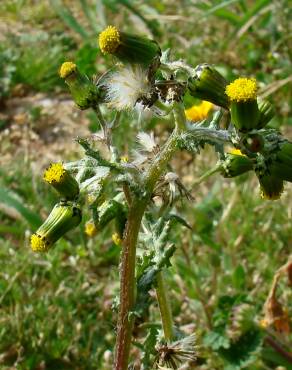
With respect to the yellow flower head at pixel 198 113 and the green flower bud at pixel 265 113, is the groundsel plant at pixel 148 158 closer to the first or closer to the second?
the green flower bud at pixel 265 113

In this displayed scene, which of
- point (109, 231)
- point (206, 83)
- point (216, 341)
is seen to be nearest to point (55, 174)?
point (206, 83)

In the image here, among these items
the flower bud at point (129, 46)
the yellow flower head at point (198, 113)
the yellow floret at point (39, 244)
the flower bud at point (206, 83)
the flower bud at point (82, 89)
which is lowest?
the yellow floret at point (39, 244)

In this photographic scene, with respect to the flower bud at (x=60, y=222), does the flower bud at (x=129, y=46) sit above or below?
above

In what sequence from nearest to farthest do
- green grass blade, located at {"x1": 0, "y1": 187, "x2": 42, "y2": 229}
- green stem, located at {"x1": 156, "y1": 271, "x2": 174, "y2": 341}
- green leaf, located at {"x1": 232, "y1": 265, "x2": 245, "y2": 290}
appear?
green stem, located at {"x1": 156, "y1": 271, "x2": 174, "y2": 341} < green leaf, located at {"x1": 232, "y1": 265, "x2": 245, "y2": 290} < green grass blade, located at {"x1": 0, "y1": 187, "x2": 42, "y2": 229}

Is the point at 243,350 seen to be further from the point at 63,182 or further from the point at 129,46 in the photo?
the point at 129,46

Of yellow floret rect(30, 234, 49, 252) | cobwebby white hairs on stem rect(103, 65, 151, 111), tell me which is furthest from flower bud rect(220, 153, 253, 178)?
yellow floret rect(30, 234, 49, 252)

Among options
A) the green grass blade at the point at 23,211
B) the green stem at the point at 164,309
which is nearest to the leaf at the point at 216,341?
the green stem at the point at 164,309

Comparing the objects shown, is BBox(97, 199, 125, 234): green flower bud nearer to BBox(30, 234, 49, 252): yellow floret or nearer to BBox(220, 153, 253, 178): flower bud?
BBox(30, 234, 49, 252): yellow floret
